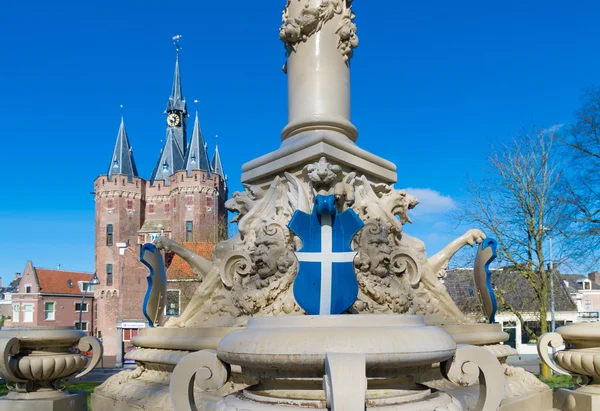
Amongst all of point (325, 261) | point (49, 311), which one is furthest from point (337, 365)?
point (49, 311)

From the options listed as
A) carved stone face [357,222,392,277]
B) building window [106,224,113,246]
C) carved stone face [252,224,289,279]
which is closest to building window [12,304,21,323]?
building window [106,224,113,246]

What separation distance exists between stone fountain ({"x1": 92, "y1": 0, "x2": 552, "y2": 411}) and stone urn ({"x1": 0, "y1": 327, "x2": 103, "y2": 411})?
47 centimetres

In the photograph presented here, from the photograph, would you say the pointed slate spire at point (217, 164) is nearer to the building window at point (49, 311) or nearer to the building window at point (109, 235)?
the building window at point (109, 235)

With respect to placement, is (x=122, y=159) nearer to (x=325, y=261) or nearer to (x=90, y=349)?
(x=90, y=349)

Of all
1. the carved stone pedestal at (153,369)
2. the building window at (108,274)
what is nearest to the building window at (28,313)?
the building window at (108,274)

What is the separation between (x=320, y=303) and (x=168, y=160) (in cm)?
7733

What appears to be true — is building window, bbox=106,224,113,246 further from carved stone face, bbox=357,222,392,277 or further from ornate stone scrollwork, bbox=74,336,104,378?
carved stone face, bbox=357,222,392,277

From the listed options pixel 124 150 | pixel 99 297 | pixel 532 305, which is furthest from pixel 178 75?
pixel 532 305

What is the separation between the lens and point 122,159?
71.6 meters

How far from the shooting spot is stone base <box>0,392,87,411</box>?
5.19m

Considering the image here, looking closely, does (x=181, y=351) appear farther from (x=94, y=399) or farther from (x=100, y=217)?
(x=100, y=217)

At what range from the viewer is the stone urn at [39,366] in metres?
5.14

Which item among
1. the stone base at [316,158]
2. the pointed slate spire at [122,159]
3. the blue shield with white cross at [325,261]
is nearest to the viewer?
the blue shield with white cross at [325,261]

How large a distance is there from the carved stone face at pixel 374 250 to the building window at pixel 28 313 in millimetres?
61029
